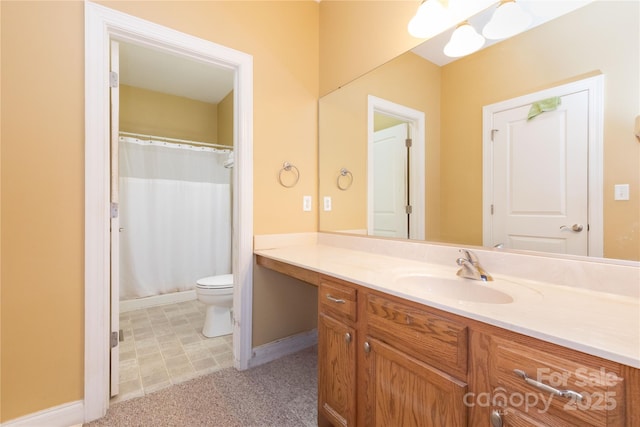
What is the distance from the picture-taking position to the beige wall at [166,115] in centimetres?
320

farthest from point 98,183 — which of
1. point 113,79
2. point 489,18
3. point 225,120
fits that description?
point 225,120

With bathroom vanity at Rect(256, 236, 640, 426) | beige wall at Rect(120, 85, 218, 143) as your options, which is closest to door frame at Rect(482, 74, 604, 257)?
bathroom vanity at Rect(256, 236, 640, 426)

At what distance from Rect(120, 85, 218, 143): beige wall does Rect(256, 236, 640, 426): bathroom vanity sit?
302 centimetres

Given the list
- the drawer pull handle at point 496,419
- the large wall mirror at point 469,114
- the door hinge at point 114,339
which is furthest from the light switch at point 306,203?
the drawer pull handle at point 496,419

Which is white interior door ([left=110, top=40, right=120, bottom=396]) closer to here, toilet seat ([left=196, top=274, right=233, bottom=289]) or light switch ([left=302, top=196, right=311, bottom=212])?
toilet seat ([left=196, top=274, right=233, bottom=289])

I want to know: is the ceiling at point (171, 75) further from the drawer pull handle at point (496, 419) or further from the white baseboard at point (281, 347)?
the drawer pull handle at point (496, 419)

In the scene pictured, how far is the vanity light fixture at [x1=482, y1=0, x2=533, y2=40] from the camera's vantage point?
1.14m

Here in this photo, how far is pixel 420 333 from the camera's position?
0.87 meters

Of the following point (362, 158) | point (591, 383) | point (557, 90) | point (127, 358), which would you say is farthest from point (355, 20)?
point (127, 358)

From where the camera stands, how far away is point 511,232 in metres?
1.19

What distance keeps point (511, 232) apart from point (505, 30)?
865 millimetres

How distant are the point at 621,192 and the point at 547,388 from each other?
74cm

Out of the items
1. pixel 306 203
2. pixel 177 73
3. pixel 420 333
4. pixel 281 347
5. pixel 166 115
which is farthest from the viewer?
pixel 166 115

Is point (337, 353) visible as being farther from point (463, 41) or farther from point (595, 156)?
point (463, 41)
